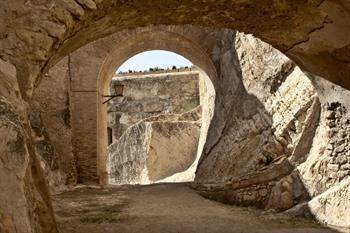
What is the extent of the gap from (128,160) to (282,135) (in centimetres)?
1261

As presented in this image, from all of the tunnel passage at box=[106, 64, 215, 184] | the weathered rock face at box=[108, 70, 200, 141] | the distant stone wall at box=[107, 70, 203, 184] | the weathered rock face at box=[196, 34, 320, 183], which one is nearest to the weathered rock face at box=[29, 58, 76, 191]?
the weathered rock face at box=[196, 34, 320, 183]

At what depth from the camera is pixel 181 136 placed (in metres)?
17.9

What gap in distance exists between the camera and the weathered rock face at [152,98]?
23.0m

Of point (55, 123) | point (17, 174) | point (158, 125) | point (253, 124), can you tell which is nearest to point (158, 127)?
point (158, 125)

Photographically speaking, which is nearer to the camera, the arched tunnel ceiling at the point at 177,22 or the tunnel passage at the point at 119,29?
the tunnel passage at the point at 119,29

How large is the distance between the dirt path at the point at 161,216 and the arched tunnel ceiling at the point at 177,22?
7.61 ft

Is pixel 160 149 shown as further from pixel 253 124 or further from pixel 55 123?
pixel 253 124

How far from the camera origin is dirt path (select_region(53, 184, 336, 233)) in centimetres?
510

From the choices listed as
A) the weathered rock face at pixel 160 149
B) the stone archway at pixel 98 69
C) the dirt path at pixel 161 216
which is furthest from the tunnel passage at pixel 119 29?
the weathered rock face at pixel 160 149

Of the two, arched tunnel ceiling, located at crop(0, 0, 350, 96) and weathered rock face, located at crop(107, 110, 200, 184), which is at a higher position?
arched tunnel ceiling, located at crop(0, 0, 350, 96)

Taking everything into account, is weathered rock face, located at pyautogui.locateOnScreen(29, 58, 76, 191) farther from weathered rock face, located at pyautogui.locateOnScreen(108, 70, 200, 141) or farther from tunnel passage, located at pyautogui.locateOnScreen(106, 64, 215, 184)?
weathered rock face, located at pyautogui.locateOnScreen(108, 70, 200, 141)

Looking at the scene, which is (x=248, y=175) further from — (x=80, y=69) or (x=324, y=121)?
(x=80, y=69)

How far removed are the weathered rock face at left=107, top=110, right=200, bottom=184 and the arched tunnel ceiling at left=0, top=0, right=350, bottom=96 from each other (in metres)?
12.5

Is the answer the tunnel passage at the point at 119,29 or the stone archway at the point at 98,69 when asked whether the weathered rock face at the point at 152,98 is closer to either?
the stone archway at the point at 98,69
